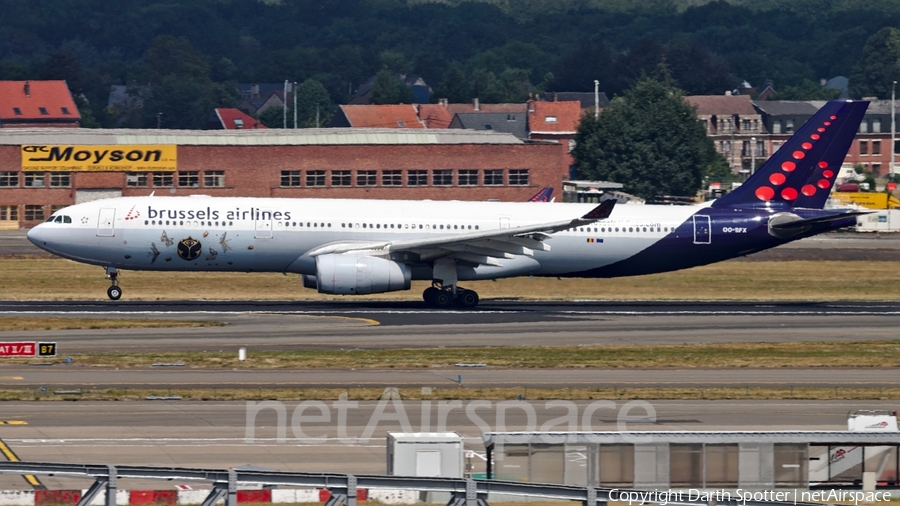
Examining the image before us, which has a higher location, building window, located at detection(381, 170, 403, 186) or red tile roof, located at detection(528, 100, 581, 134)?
red tile roof, located at detection(528, 100, 581, 134)

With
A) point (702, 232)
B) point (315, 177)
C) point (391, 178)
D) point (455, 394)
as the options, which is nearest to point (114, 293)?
point (702, 232)

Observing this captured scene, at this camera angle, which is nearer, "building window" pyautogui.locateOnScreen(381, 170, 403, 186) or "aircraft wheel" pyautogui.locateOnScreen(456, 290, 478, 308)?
"aircraft wheel" pyautogui.locateOnScreen(456, 290, 478, 308)

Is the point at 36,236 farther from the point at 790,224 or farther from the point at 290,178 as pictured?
the point at 290,178

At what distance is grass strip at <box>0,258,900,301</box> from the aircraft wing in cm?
635

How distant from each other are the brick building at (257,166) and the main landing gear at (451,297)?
43.3 m

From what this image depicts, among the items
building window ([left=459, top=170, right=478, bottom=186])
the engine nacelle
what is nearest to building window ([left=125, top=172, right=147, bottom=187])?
building window ([left=459, top=170, right=478, bottom=186])

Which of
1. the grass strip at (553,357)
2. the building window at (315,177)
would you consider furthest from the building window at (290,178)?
the grass strip at (553,357)

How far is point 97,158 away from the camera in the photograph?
9338 cm

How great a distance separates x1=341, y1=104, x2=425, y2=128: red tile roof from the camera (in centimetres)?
16295

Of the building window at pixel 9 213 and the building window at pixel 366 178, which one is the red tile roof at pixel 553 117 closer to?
the building window at pixel 366 178

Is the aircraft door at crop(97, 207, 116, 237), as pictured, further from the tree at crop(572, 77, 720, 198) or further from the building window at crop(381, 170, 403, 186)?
the tree at crop(572, 77, 720, 198)

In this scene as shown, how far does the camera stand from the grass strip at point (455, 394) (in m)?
31.0

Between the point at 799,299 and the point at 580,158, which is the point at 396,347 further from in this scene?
the point at 580,158

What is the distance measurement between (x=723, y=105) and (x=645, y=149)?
204ft
